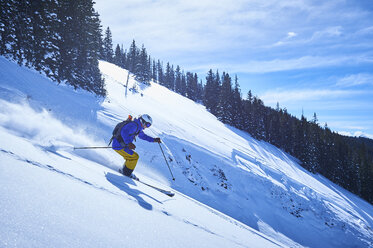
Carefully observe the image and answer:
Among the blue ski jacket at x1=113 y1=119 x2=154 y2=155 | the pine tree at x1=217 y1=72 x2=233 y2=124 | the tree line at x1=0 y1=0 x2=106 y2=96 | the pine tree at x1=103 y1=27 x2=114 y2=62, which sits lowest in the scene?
the blue ski jacket at x1=113 y1=119 x2=154 y2=155

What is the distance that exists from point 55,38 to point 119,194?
18510 millimetres

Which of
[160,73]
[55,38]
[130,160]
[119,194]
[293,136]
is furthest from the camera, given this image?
[160,73]

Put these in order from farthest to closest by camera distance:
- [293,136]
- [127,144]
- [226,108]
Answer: [293,136], [226,108], [127,144]

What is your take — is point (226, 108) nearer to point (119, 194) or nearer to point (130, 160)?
point (130, 160)

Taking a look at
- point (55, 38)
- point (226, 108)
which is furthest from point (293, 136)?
point (55, 38)

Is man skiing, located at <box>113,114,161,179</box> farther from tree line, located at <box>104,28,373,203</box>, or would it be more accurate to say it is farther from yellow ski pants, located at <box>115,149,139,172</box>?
tree line, located at <box>104,28,373,203</box>

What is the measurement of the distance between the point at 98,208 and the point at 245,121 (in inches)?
2202

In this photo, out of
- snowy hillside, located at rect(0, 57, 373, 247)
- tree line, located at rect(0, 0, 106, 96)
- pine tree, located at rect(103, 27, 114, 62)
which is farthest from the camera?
pine tree, located at rect(103, 27, 114, 62)

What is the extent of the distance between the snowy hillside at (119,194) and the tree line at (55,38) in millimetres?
2477

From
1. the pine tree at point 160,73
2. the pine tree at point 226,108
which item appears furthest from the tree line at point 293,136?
the pine tree at point 160,73

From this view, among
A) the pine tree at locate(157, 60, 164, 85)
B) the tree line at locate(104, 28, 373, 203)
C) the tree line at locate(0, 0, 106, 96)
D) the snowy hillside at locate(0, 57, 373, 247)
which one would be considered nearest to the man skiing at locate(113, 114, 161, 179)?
the snowy hillside at locate(0, 57, 373, 247)

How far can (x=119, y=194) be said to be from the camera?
3639 millimetres

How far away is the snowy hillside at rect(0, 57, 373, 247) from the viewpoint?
6.57 feet

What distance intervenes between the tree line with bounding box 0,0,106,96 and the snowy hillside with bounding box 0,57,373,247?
2.48 meters
